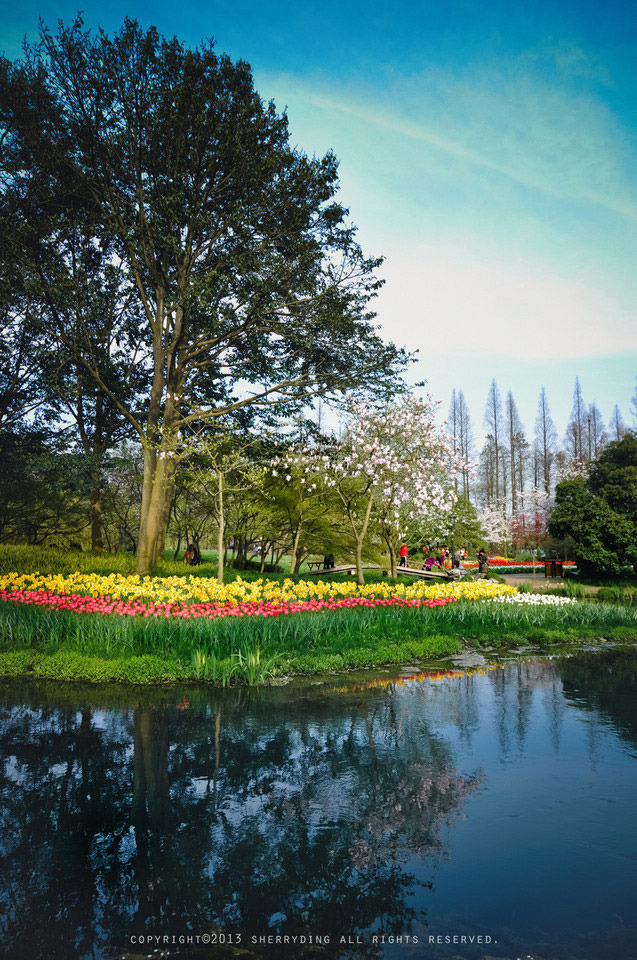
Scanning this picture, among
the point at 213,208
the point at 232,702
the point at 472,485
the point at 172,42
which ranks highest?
the point at 172,42

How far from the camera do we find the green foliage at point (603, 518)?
21891 millimetres

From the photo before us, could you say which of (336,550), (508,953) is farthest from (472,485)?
(508,953)

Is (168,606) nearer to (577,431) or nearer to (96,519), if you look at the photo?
(96,519)

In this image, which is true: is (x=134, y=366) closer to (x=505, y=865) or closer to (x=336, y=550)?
(x=336, y=550)

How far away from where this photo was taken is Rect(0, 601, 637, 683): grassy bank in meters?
7.10

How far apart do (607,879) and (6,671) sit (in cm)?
729

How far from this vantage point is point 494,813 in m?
3.57

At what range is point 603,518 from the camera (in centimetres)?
2247

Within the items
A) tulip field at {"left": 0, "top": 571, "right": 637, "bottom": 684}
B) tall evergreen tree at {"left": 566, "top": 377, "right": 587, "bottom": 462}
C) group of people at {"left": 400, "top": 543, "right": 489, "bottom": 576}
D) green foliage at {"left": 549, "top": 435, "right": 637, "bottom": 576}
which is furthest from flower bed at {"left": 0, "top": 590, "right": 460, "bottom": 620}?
tall evergreen tree at {"left": 566, "top": 377, "right": 587, "bottom": 462}

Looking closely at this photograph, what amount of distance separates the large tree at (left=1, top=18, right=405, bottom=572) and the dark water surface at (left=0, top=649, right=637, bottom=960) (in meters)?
11.3

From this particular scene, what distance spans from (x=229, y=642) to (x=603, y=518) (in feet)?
64.3

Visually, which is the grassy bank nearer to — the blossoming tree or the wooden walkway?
the blossoming tree

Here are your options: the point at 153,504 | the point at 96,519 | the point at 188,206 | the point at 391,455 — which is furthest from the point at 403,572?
the point at 188,206

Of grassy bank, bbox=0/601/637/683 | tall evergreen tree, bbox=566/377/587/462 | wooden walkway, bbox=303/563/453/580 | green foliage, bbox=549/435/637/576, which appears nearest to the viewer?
grassy bank, bbox=0/601/637/683
